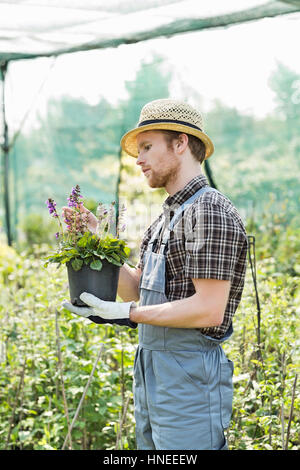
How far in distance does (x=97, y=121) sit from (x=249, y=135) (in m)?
4.49

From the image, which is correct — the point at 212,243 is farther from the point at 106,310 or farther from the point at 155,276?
the point at 106,310

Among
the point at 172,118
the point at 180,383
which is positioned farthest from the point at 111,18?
the point at 180,383

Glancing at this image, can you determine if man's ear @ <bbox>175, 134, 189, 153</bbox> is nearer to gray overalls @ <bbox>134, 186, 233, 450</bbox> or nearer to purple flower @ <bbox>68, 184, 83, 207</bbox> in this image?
gray overalls @ <bbox>134, 186, 233, 450</bbox>

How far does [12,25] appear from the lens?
3.88 m

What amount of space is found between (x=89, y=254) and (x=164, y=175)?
0.38m

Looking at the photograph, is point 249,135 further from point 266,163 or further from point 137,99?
point 137,99

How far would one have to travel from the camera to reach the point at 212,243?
67.1 inches

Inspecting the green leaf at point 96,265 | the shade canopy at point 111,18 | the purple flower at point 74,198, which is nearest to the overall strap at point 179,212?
the green leaf at point 96,265

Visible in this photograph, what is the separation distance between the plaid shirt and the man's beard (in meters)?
0.06

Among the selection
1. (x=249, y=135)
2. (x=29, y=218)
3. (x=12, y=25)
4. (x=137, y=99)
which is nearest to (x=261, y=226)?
(x=137, y=99)

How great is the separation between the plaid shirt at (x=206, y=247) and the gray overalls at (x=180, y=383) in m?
0.04

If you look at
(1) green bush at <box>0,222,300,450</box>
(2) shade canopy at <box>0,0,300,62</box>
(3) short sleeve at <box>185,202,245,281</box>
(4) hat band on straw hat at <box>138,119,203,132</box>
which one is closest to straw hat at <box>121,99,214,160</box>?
(4) hat band on straw hat at <box>138,119,203,132</box>
